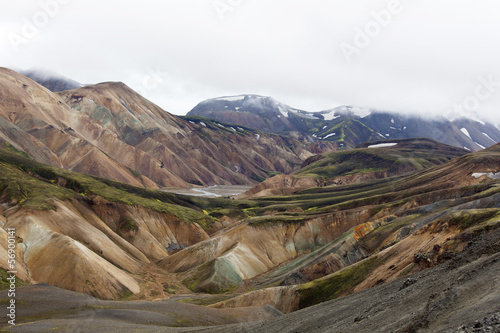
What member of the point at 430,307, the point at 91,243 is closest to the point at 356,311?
the point at 430,307

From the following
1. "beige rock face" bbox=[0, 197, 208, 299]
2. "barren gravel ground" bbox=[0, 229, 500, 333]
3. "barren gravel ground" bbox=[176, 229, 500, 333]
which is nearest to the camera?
"barren gravel ground" bbox=[176, 229, 500, 333]

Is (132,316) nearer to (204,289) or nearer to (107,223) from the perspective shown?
(204,289)

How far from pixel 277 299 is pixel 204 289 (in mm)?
19713

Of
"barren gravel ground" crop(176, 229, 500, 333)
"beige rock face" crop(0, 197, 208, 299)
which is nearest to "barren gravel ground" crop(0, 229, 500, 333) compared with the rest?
"barren gravel ground" crop(176, 229, 500, 333)

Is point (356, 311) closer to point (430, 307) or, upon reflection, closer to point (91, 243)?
point (430, 307)

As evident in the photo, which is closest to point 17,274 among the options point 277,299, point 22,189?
point 22,189

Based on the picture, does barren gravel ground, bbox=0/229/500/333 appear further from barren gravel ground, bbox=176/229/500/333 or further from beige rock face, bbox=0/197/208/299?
beige rock face, bbox=0/197/208/299

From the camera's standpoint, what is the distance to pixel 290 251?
285 ft

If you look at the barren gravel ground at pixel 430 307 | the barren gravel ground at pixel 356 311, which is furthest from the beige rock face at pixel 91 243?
the barren gravel ground at pixel 430 307

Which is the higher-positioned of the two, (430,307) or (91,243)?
(430,307)

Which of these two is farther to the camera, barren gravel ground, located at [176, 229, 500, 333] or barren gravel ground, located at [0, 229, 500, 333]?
barren gravel ground, located at [0, 229, 500, 333]

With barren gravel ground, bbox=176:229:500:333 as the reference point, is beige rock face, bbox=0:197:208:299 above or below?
below

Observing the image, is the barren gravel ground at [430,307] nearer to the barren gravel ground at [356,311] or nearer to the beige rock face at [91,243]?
the barren gravel ground at [356,311]

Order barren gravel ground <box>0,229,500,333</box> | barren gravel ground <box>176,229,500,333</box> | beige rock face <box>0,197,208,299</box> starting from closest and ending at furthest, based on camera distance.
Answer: barren gravel ground <box>176,229,500,333</box>
barren gravel ground <box>0,229,500,333</box>
beige rock face <box>0,197,208,299</box>
